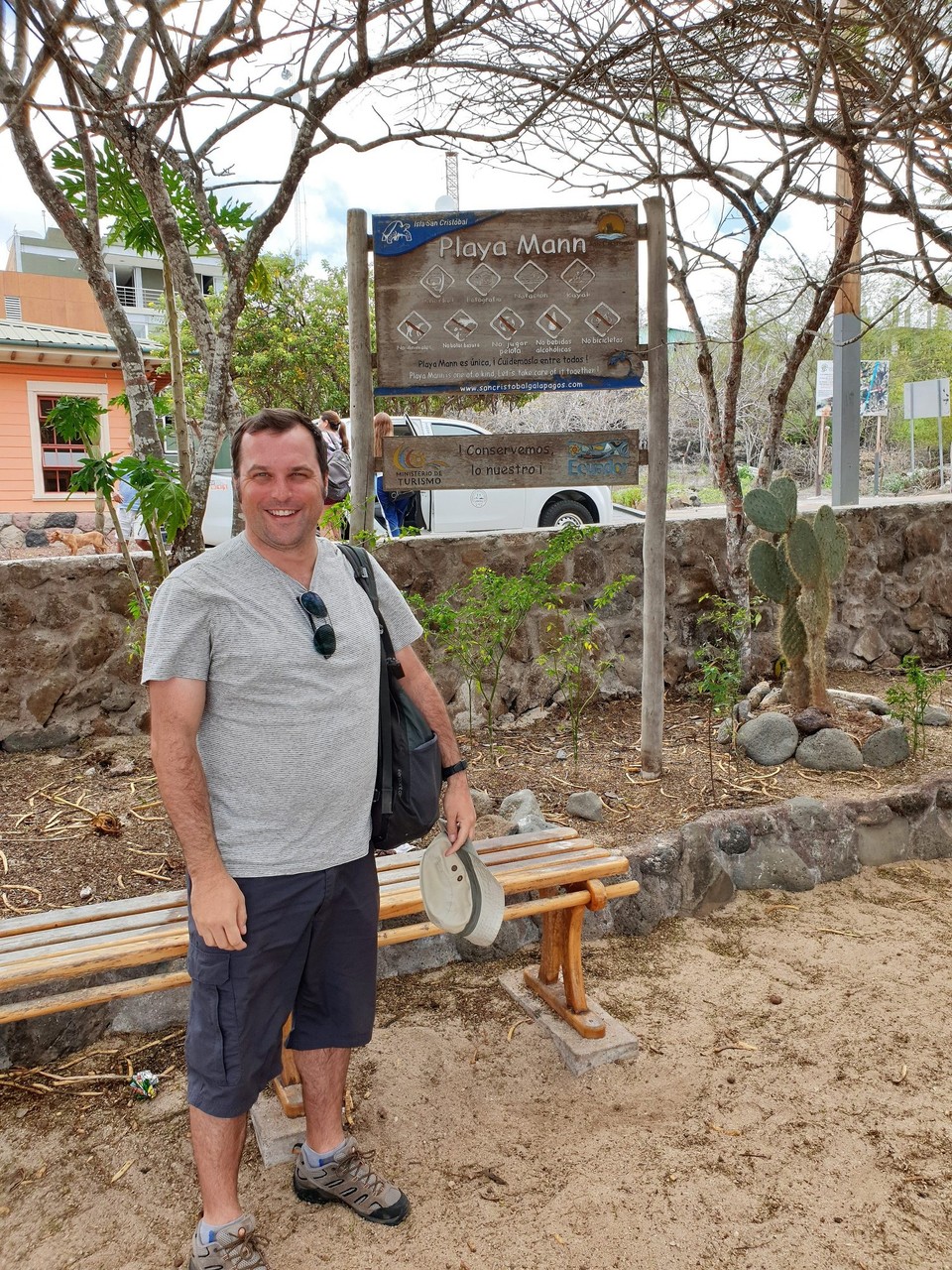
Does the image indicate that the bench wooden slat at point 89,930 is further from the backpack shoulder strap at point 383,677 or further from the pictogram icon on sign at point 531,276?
the pictogram icon on sign at point 531,276

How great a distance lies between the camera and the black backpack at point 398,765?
2.02 metres

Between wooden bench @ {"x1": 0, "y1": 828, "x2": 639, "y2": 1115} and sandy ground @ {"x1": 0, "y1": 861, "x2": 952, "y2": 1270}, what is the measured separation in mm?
193

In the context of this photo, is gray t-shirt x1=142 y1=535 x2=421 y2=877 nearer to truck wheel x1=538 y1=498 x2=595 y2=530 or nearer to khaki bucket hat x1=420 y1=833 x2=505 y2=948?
khaki bucket hat x1=420 y1=833 x2=505 y2=948

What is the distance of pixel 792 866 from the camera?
11.9ft

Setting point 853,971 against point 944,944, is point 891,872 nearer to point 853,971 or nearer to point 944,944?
point 944,944

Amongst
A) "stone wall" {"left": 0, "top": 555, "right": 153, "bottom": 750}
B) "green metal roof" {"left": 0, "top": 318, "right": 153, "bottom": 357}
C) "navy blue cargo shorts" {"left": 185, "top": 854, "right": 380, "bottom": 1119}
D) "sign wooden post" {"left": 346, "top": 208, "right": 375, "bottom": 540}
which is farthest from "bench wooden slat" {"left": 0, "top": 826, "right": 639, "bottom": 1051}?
"green metal roof" {"left": 0, "top": 318, "right": 153, "bottom": 357}

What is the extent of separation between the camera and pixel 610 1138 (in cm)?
228

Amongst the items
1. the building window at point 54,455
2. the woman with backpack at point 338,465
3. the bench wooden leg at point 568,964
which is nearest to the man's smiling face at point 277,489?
the bench wooden leg at point 568,964

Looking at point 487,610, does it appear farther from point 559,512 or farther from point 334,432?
point 559,512

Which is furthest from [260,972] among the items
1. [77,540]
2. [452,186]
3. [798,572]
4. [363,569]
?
[77,540]

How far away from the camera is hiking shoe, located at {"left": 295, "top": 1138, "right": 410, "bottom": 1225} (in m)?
2.02

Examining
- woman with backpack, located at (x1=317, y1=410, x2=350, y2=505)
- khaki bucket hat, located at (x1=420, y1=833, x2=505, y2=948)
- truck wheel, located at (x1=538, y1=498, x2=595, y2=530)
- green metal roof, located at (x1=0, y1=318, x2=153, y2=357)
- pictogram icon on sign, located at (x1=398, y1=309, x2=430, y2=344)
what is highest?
green metal roof, located at (x1=0, y1=318, x2=153, y2=357)

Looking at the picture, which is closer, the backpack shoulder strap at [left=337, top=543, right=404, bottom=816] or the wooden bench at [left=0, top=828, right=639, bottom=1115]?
the backpack shoulder strap at [left=337, top=543, right=404, bottom=816]

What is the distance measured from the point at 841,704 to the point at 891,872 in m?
1.42
